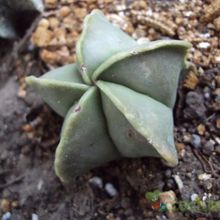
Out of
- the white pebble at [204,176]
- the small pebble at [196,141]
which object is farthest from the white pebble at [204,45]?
the white pebble at [204,176]

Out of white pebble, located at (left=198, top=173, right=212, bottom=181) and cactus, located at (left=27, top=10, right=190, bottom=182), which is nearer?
cactus, located at (left=27, top=10, right=190, bottom=182)

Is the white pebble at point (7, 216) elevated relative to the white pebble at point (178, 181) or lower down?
elevated

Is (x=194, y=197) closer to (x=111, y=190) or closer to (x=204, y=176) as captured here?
(x=204, y=176)

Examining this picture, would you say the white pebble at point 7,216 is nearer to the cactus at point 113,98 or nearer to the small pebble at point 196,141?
the cactus at point 113,98

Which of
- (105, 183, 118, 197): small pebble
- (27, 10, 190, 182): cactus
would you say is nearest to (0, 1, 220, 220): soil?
(105, 183, 118, 197): small pebble

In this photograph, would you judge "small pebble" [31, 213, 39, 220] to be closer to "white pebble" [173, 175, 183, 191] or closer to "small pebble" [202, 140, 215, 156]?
"white pebble" [173, 175, 183, 191]

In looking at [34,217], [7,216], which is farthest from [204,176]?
[7,216]

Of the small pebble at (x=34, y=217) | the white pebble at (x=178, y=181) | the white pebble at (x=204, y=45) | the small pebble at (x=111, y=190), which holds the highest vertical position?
the white pebble at (x=204, y=45)
